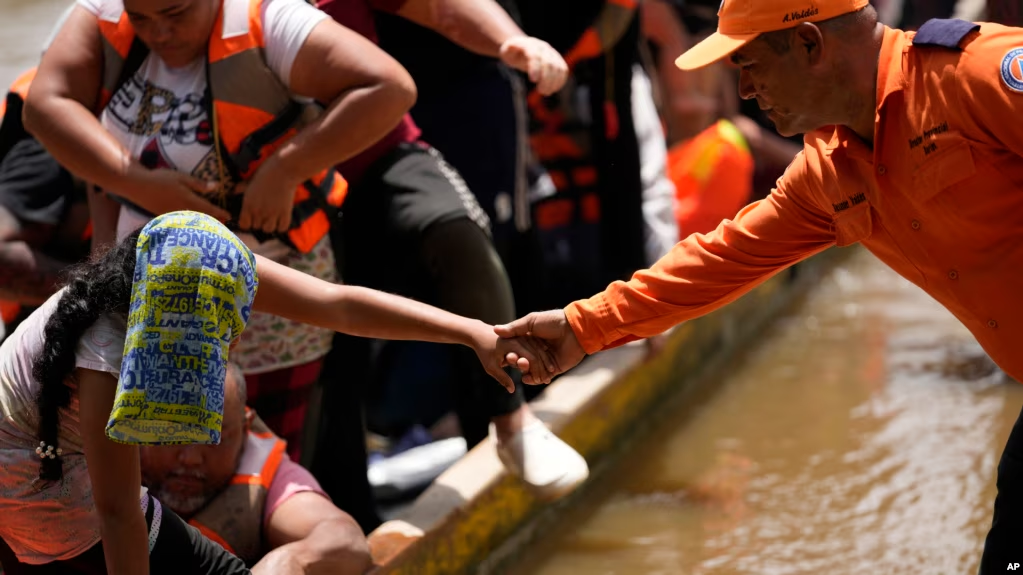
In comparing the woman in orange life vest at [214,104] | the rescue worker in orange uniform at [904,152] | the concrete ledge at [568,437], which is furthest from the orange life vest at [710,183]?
the rescue worker in orange uniform at [904,152]

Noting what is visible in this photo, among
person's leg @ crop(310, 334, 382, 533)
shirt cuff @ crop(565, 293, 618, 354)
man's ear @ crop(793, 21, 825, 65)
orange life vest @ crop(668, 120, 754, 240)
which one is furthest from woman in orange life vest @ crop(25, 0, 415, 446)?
orange life vest @ crop(668, 120, 754, 240)

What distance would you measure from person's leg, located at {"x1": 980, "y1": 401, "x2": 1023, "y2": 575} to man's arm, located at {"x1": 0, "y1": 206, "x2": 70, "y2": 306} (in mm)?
2365

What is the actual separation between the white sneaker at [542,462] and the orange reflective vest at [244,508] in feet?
2.11

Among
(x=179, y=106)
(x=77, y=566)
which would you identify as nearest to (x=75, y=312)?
(x=77, y=566)

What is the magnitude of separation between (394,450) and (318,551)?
1.79 m

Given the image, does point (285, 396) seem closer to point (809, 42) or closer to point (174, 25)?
point (174, 25)

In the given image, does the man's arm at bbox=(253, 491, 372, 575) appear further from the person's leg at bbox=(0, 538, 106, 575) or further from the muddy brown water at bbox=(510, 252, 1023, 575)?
the muddy brown water at bbox=(510, 252, 1023, 575)

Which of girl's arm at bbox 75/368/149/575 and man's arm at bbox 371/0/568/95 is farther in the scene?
man's arm at bbox 371/0/568/95

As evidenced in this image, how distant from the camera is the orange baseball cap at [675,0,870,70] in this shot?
2.77 metres

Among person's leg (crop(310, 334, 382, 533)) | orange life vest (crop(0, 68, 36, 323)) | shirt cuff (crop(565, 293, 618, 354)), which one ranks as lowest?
person's leg (crop(310, 334, 382, 533))

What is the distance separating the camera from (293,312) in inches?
119

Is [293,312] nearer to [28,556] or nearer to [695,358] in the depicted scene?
[28,556]

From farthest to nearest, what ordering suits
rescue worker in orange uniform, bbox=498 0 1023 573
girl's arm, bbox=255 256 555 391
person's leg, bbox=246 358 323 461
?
person's leg, bbox=246 358 323 461, girl's arm, bbox=255 256 555 391, rescue worker in orange uniform, bbox=498 0 1023 573

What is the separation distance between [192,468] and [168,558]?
55 cm
